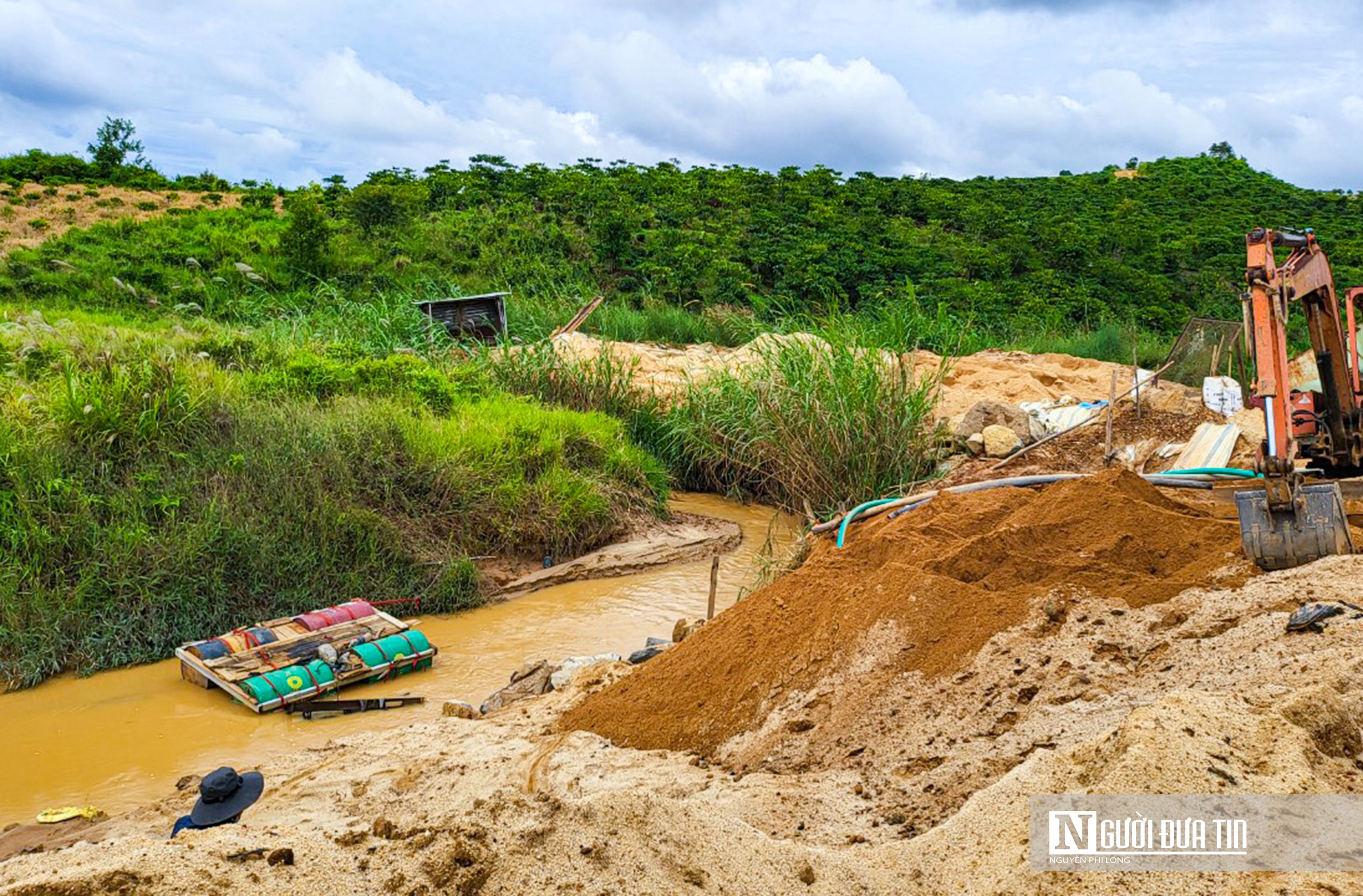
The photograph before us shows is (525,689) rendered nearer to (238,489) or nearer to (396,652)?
(396,652)

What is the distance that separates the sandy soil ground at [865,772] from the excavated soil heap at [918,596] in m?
0.02

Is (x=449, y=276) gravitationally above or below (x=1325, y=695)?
above

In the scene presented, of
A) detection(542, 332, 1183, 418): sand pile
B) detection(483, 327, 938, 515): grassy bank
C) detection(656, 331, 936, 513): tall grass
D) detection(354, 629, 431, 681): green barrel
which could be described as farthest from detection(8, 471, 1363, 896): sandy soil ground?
detection(542, 332, 1183, 418): sand pile

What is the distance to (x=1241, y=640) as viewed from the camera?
300 cm

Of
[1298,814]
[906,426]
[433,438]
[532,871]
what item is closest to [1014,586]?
[1298,814]

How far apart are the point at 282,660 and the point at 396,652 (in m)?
0.59

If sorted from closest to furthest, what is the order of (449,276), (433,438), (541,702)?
1. (541,702)
2. (433,438)
3. (449,276)

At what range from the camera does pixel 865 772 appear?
297 cm

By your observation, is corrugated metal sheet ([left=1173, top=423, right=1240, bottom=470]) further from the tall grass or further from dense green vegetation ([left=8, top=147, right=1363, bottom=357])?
dense green vegetation ([left=8, top=147, right=1363, bottom=357])

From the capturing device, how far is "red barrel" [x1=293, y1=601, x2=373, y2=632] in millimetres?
5984

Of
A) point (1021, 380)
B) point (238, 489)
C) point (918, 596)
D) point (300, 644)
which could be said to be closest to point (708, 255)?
point (1021, 380)

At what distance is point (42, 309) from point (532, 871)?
1197 cm

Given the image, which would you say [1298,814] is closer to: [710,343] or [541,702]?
[541,702]

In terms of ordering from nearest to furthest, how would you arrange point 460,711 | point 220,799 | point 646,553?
point 220,799
point 460,711
point 646,553
